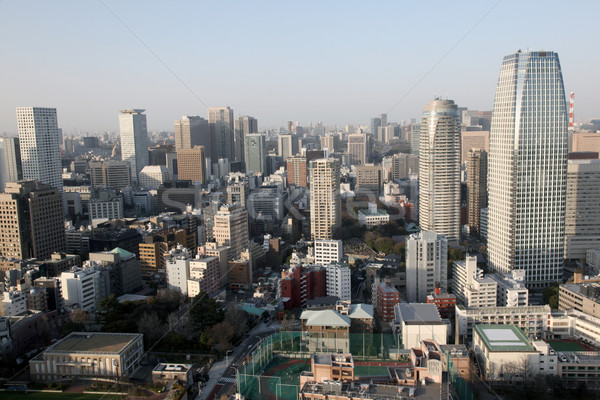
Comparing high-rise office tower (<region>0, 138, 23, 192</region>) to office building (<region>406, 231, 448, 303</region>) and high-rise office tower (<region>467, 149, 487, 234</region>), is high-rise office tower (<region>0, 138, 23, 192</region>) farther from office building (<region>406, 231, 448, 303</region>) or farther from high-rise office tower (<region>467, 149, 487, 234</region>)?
high-rise office tower (<region>467, 149, 487, 234</region>)

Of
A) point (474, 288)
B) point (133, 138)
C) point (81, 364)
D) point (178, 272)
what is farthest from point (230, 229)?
point (133, 138)

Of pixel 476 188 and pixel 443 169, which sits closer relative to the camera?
pixel 443 169

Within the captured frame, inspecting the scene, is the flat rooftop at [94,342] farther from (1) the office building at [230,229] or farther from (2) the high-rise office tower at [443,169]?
(2) the high-rise office tower at [443,169]

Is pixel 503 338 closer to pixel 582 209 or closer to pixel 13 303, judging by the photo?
pixel 582 209

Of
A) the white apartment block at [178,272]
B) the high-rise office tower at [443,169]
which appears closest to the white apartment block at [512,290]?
the high-rise office tower at [443,169]

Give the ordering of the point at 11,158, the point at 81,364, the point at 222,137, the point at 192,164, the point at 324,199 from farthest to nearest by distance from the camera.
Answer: the point at 222,137 < the point at 192,164 < the point at 11,158 < the point at 324,199 < the point at 81,364

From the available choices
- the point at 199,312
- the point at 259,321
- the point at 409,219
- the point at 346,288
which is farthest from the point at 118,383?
the point at 409,219
